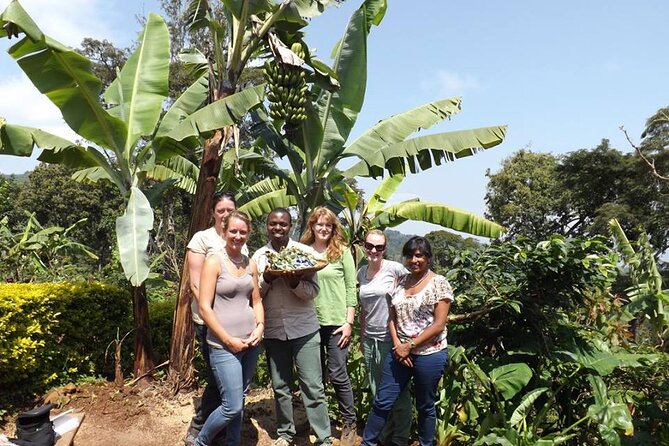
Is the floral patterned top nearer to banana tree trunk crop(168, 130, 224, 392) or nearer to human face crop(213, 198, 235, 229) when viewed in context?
human face crop(213, 198, 235, 229)

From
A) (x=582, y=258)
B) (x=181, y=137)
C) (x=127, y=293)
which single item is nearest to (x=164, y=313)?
(x=127, y=293)

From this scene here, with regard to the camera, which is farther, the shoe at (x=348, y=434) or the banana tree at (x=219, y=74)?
the banana tree at (x=219, y=74)

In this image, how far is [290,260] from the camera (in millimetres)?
3248

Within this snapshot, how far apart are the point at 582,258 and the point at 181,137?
3.31 m

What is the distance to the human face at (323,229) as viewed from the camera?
359 cm

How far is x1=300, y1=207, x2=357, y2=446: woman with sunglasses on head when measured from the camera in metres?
3.62

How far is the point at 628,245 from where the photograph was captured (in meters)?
3.80

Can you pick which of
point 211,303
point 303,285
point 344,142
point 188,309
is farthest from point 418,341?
point 344,142

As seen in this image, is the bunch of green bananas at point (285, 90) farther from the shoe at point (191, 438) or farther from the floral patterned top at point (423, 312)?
the shoe at point (191, 438)

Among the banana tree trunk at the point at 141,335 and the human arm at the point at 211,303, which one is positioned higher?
the human arm at the point at 211,303

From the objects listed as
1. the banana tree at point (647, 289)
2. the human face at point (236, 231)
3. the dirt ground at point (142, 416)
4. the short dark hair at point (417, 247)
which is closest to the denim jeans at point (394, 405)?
the dirt ground at point (142, 416)

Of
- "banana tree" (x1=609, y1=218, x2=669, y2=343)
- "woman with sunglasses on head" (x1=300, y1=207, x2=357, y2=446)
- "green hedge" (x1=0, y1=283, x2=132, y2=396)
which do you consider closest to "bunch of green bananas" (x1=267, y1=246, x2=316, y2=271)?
"woman with sunglasses on head" (x1=300, y1=207, x2=357, y2=446)

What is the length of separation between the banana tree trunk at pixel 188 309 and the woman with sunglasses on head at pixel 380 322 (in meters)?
1.77

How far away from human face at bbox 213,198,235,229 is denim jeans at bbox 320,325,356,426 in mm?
1094
